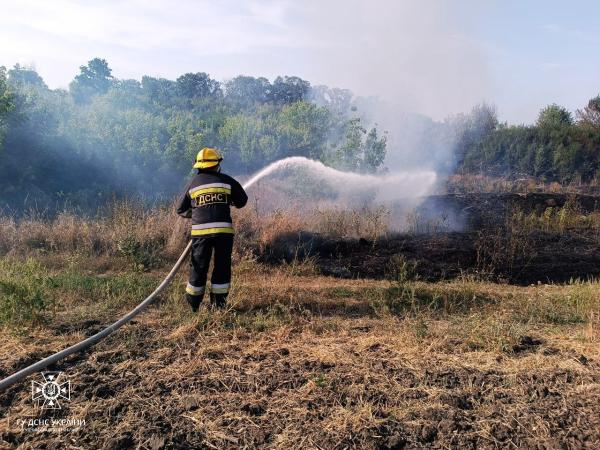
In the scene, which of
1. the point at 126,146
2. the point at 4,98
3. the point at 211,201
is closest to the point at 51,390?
the point at 211,201

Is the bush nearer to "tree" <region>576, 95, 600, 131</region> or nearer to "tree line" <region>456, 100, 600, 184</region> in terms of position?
"tree line" <region>456, 100, 600, 184</region>

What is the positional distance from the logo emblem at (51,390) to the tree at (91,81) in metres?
21.4

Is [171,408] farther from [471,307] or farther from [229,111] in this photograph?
[229,111]

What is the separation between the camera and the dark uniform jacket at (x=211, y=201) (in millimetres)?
5328

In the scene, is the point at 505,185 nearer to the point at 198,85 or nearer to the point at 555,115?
the point at 555,115

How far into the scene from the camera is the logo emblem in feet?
11.2

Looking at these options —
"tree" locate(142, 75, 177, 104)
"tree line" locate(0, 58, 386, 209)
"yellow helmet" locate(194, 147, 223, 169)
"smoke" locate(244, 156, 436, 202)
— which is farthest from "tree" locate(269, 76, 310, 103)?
"yellow helmet" locate(194, 147, 223, 169)

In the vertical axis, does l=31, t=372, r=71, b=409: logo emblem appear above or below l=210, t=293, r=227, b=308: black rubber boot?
below

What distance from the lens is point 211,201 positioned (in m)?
5.39

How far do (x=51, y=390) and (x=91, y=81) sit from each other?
82.9ft

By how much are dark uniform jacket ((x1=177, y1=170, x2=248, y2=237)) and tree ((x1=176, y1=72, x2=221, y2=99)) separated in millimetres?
28643

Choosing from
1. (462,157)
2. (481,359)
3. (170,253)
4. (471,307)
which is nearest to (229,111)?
(462,157)

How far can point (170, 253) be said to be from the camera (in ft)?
28.0

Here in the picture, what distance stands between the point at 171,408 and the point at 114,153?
14047 mm
